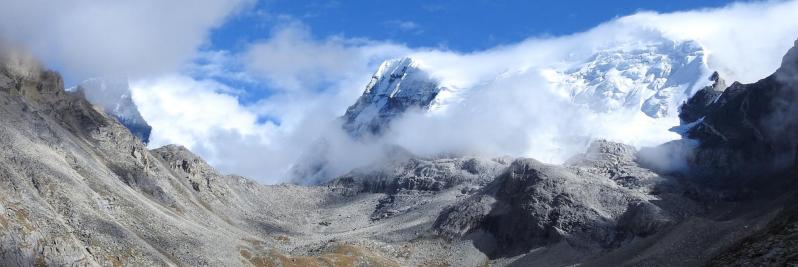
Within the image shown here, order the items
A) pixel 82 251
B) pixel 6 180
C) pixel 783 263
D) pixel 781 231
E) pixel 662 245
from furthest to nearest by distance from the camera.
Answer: pixel 662 245, pixel 6 180, pixel 82 251, pixel 781 231, pixel 783 263

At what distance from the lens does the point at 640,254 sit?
197250 millimetres

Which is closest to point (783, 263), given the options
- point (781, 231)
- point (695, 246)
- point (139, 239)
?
point (781, 231)

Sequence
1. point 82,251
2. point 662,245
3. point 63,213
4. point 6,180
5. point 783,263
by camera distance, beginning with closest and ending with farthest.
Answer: point 783,263 → point 82,251 → point 6,180 → point 63,213 → point 662,245

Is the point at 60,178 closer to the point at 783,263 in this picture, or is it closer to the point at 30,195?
the point at 30,195

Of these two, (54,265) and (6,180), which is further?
(6,180)

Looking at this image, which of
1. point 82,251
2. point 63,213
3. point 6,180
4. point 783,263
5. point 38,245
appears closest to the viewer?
point 783,263

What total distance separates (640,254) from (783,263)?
153545 millimetres

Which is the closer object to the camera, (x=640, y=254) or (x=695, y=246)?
(x=695, y=246)

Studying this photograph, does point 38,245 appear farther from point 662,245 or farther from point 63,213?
point 662,245

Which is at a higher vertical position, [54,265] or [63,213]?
[63,213]

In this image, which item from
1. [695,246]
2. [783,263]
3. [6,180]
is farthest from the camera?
[695,246]

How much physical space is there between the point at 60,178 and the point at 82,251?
140 ft

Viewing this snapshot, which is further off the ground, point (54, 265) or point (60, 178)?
point (60, 178)

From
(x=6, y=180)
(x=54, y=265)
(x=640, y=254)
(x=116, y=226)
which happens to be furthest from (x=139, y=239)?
(x=640, y=254)
